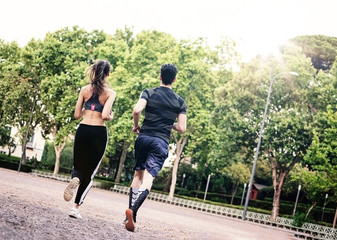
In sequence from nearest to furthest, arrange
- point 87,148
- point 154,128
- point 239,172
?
point 87,148
point 154,128
point 239,172

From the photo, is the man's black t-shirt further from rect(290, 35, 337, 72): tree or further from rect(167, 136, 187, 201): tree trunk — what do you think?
rect(290, 35, 337, 72): tree

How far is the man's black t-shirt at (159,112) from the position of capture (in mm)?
6961

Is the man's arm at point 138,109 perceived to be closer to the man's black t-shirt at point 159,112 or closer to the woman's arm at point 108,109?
the man's black t-shirt at point 159,112

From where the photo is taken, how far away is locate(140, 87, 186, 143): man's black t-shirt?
6.96 metres

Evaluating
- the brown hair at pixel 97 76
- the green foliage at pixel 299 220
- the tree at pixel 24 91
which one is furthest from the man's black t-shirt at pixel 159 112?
the tree at pixel 24 91

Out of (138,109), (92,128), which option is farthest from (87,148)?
(138,109)

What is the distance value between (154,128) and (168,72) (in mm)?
782

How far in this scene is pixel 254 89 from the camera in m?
38.4

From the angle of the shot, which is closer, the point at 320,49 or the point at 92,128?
the point at 92,128

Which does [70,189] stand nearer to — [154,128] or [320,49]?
[154,128]

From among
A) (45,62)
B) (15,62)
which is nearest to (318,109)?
(45,62)

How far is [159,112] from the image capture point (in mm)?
7016

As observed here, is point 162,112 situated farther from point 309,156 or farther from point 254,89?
point 254,89

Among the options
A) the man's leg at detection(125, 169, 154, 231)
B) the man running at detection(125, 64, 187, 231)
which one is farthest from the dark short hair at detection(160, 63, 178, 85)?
the man's leg at detection(125, 169, 154, 231)
